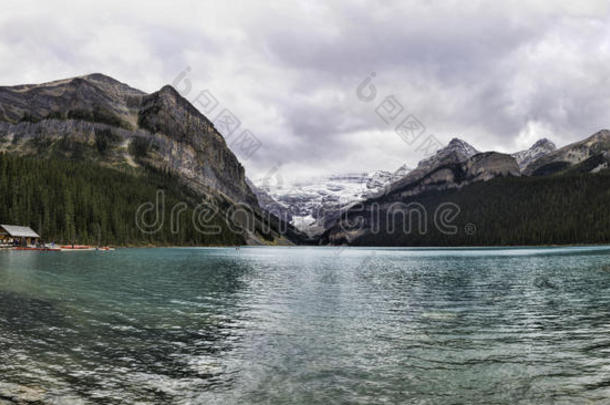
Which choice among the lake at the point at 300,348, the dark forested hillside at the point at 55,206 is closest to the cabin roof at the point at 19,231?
the dark forested hillside at the point at 55,206

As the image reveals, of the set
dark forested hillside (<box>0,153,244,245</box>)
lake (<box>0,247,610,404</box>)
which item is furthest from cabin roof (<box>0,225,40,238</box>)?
lake (<box>0,247,610,404</box>)

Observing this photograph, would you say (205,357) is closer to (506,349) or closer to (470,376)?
(470,376)

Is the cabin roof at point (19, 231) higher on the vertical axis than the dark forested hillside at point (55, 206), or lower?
lower

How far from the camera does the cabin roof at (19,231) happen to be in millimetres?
135238

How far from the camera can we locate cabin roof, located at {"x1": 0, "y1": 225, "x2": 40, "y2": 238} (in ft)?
444

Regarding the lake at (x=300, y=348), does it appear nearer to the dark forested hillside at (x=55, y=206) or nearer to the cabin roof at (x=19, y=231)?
the cabin roof at (x=19, y=231)

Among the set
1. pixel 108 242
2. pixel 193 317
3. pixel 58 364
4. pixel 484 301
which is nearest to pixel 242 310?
pixel 193 317

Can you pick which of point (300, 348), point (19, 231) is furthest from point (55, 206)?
point (300, 348)

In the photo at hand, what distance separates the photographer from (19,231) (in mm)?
140375

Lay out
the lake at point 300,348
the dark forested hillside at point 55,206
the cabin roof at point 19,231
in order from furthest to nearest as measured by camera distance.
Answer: the dark forested hillside at point 55,206, the cabin roof at point 19,231, the lake at point 300,348

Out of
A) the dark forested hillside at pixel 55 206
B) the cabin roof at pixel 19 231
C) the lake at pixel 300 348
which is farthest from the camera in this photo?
the dark forested hillside at pixel 55 206

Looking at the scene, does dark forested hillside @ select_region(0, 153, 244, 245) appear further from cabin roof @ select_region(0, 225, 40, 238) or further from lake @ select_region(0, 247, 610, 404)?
lake @ select_region(0, 247, 610, 404)

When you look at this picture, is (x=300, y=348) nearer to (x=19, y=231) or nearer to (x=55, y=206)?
(x=19, y=231)

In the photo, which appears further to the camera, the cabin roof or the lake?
the cabin roof
